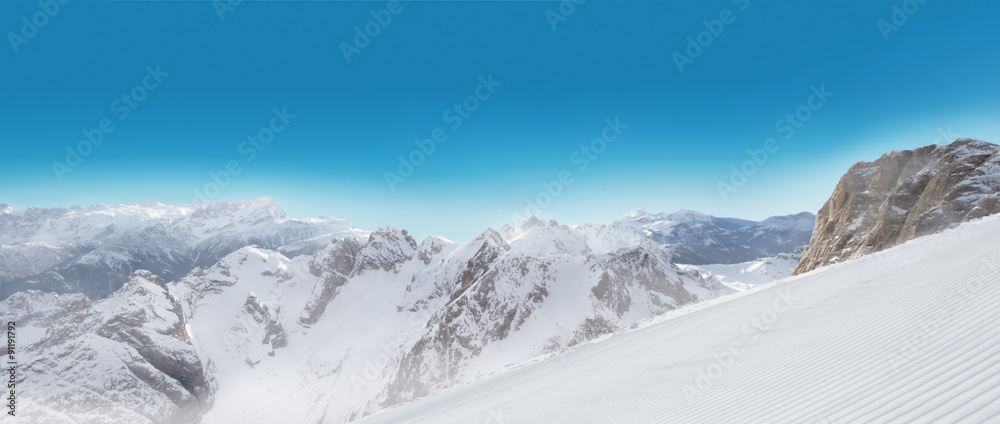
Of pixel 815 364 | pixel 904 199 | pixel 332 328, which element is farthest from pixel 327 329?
pixel 815 364

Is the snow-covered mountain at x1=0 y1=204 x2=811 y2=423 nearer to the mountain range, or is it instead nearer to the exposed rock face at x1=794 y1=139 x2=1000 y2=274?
the mountain range

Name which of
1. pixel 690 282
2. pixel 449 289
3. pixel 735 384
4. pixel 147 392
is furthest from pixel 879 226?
pixel 147 392

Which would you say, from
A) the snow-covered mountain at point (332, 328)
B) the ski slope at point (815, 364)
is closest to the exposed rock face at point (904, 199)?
the ski slope at point (815, 364)

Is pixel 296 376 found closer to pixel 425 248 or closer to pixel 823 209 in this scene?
pixel 425 248

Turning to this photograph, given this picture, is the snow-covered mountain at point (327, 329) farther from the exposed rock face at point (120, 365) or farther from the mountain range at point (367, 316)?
the mountain range at point (367, 316)

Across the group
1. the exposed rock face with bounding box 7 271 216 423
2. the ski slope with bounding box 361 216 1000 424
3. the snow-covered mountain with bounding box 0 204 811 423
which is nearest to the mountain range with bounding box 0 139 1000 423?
the exposed rock face with bounding box 7 271 216 423
